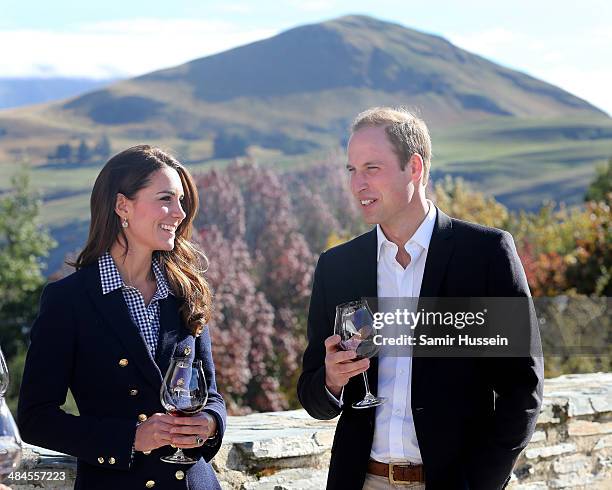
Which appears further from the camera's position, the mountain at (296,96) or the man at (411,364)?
the mountain at (296,96)

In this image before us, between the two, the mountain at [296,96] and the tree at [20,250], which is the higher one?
the mountain at [296,96]

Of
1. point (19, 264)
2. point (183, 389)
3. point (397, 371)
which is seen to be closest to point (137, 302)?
point (183, 389)

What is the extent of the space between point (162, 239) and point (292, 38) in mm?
142485

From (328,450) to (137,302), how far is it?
4.52 ft

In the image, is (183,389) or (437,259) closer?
(183,389)

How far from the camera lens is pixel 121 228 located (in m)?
3.09

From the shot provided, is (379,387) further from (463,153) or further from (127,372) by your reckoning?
(463,153)

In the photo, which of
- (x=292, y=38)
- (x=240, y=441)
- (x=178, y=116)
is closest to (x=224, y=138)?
(x=178, y=116)

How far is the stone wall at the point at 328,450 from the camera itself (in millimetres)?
3865

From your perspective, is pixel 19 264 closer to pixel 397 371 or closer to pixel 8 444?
pixel 397 371

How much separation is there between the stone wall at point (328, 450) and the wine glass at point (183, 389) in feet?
3.56

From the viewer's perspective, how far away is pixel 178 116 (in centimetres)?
11488

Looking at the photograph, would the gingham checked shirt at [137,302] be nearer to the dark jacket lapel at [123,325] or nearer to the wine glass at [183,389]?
the dark jacket lapel at [123,325]

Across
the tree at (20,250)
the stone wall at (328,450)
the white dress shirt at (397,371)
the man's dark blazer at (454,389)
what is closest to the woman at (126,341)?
the man's dark blazer at (454,389)
